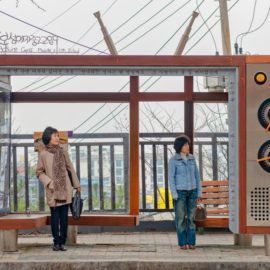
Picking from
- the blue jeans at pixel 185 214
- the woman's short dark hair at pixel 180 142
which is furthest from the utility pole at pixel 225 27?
the blue jeans at pixel 185 214

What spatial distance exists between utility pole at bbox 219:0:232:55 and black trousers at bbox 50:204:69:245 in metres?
5.95

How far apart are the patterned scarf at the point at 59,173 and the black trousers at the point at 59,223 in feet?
0.49

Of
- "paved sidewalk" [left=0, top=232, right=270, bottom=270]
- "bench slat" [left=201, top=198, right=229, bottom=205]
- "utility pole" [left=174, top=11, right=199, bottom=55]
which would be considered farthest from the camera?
"utility pole" [left=174, top=11, right=199, bottom=55]

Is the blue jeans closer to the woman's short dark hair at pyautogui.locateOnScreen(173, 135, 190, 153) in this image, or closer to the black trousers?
the woman's short dark hair at pyautogui.locateOnScreen(173, 135, 190, 153)

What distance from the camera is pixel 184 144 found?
34.7ft

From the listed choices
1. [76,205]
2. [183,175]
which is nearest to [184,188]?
[183,175]

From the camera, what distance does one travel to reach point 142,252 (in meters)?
10.4

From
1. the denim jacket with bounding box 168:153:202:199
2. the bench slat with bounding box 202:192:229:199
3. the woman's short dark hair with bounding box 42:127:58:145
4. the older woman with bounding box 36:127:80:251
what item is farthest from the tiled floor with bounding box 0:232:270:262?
the woman's short dark hair with bounding box 42:127:58:145

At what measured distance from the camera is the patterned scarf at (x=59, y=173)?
404 inches

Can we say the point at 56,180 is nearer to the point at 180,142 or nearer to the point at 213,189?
the point at 180,142

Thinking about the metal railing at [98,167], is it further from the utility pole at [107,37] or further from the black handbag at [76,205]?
the utility pole at [107,37]

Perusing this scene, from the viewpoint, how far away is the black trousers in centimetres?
1036

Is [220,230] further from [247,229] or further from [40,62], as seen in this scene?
[40,62]

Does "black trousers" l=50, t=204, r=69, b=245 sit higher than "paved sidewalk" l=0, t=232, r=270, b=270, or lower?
higher
